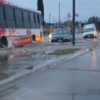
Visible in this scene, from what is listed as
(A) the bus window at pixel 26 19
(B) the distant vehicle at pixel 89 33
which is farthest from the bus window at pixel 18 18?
(B) the distant vehicle at pixel 89 33

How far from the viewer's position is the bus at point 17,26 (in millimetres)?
30922

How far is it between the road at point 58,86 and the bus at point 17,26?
13.2 meters

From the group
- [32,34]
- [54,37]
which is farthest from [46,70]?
[54,37]

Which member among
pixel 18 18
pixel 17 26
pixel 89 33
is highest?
pixel 18 18

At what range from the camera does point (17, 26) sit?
3438 cm

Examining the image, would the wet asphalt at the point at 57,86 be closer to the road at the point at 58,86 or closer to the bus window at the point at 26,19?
the road at the point at 58,86

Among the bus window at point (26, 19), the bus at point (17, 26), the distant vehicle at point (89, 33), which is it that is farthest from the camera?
the distant vehicle at point (89, 33)

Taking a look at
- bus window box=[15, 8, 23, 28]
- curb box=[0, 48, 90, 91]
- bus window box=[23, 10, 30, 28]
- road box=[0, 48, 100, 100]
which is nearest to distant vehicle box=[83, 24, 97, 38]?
bus window box=[23, 10, 30, 28]

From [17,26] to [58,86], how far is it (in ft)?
69.4

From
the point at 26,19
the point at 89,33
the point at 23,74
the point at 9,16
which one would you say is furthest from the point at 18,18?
the point at 89,33

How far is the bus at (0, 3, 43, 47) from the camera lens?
30.9 metres

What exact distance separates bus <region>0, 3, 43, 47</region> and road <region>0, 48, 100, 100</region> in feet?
43.4

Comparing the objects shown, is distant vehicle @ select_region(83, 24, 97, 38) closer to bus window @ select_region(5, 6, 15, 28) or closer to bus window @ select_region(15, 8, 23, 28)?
bus window @ select_region(15, 8, 23, 28)

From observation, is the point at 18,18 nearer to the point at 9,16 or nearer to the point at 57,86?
the point at 9,16
